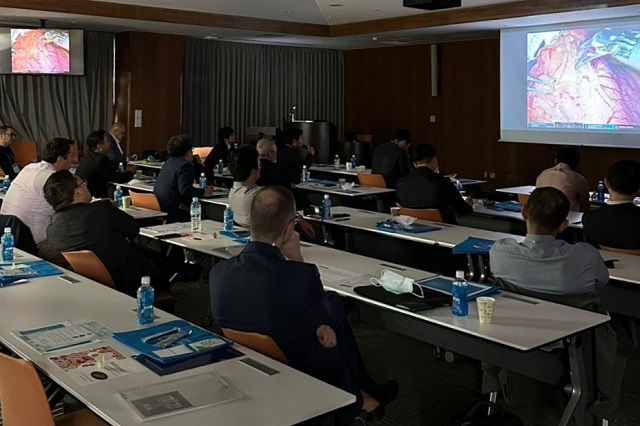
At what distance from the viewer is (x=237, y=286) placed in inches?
114

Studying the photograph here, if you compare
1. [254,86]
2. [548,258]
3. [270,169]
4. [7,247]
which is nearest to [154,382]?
[548,258]

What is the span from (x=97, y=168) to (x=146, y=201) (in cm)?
160

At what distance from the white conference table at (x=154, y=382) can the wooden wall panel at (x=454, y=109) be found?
948cm

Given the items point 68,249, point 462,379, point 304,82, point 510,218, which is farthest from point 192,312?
point 304,82

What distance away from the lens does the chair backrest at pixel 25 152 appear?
1138 centimetres

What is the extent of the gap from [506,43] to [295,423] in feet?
33.1

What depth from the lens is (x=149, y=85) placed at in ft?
39.9

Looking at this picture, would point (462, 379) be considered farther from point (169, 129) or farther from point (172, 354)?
point (169, 129)

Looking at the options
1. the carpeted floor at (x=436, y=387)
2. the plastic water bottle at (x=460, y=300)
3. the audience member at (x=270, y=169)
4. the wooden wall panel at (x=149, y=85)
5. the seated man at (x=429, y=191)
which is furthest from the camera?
the wooden wall panel at (x=149, y=85)

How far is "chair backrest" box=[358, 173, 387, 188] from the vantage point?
8.50 m

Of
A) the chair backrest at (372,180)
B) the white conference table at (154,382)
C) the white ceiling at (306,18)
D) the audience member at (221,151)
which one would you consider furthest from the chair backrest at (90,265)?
the white ceiling at (306,18)

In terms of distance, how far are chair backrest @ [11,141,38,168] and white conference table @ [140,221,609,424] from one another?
29.0ft

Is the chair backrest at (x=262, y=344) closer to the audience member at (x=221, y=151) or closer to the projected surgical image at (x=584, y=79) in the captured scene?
the audience member at (x=221, y=151)

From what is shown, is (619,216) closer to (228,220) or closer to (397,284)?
(397,284)
